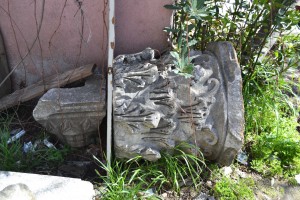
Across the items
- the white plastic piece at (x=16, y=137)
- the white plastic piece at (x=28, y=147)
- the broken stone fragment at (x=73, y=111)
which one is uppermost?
the broken stone fragment at (x=73, y=111)

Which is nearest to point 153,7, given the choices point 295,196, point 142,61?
point 142,61

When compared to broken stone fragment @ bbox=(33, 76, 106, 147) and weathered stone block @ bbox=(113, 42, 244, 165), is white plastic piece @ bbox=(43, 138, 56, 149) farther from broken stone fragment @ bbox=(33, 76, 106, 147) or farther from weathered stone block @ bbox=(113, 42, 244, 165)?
weathered stone block @ bbox=(113, 42, 244, 165)

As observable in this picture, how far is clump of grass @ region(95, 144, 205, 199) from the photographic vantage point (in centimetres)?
268

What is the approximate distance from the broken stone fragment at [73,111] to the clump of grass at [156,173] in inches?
15.4

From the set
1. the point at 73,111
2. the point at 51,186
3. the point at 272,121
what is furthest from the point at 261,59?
the point at 51,186

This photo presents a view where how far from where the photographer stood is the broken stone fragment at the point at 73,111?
9.28ft

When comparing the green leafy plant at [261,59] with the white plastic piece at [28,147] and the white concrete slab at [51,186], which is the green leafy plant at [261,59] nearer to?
the white concrete slab at [51,186]

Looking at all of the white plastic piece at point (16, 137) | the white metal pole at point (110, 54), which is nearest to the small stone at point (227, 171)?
the white metal pole at point (110, 54)

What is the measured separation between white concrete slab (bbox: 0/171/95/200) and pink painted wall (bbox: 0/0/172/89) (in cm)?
109

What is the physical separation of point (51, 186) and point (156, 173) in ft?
2.80

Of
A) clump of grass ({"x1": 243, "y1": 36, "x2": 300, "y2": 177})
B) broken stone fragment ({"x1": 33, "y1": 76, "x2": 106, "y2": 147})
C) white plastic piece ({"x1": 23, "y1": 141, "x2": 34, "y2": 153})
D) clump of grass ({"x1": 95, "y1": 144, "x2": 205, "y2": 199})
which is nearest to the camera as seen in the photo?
clump of grass ({"x1": 95, "y1": 144, "x2": 205, "y2": 199})

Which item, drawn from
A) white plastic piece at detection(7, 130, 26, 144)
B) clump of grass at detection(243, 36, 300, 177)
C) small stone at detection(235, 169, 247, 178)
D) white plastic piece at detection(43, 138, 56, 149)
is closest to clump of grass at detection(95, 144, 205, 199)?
small stone at detection(235, 169, 247, 178)

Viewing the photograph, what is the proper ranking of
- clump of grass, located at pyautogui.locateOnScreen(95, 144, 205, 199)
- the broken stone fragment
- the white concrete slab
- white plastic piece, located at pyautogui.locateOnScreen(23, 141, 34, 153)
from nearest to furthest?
1. the white concrete slab
2. clump of grass, located at pyautogui.locateOnScreen(95, 144, 205, 199)
3. the broken stone fragment
4. white plastic piece, located at pyautogui.locateOnScreen(23, 141, 34, 153)

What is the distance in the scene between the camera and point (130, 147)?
104 inches
